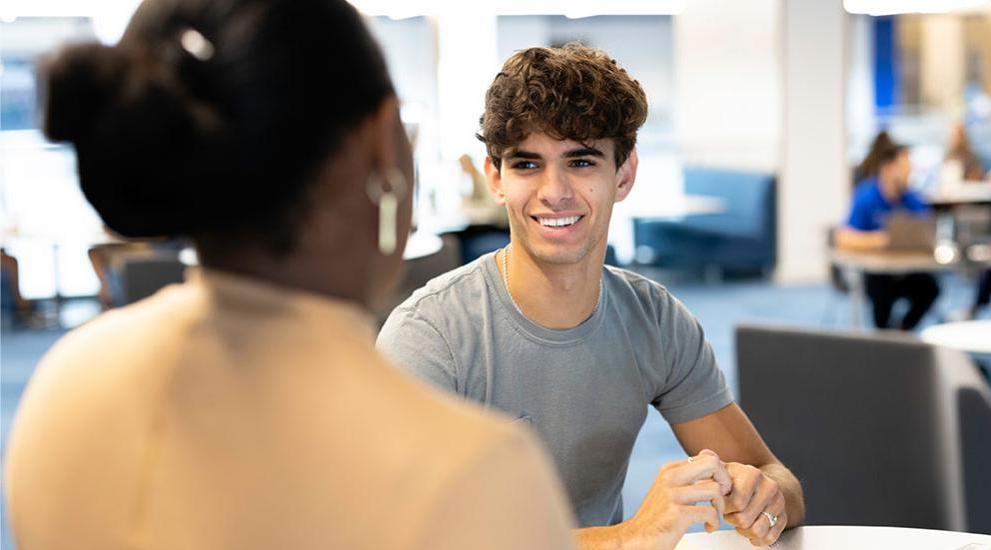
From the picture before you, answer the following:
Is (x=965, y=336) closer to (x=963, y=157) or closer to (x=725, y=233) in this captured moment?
(x=725, y=233)

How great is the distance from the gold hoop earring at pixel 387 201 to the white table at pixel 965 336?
3.29 m

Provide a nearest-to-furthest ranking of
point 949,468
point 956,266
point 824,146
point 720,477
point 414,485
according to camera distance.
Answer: point 414,485 → point 720,477 → point 949,468 → point 956,266 → point 824,146

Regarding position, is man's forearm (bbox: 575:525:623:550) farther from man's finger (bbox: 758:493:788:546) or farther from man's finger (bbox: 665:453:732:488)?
man's finger (bbox: 758:493:788:546)

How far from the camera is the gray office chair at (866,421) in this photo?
2.84 meters

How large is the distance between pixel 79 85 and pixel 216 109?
0.10 metres

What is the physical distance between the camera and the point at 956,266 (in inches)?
242

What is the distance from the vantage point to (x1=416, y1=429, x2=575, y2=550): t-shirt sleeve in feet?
2.31

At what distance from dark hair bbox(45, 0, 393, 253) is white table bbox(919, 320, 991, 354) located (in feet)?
11.0

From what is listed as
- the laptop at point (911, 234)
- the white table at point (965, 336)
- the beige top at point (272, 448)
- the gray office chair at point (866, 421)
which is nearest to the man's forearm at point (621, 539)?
the beige top at point (272, 448)

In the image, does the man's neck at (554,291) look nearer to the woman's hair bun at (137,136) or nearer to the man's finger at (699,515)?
the man's finger at (699,515)

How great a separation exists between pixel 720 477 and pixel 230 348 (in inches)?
42.7

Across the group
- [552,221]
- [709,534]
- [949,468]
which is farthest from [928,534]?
[949,468]

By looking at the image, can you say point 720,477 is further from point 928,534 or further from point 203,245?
point 203,245

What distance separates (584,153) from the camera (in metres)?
2.09
